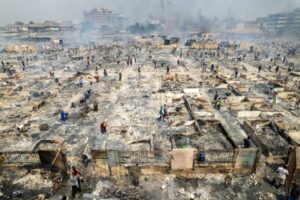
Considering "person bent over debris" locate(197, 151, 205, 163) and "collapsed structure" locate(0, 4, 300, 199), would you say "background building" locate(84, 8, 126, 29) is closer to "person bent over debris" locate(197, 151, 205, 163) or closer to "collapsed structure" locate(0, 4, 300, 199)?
"collapsed structure" locate(0, 4, 300, 199)

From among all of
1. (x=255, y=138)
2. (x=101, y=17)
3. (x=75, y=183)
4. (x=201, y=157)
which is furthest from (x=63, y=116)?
(x=101, y=17)

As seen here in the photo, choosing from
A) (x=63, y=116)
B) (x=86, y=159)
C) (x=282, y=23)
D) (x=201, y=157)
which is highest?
(x=282, y=23)

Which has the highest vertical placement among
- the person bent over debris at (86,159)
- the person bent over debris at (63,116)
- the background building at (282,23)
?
the background building at (282,23)

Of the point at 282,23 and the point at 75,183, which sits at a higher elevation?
the point at 282,23

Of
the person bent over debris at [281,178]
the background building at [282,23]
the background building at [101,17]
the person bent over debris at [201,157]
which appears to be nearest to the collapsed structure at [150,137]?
the person bent over debris at [201,157]

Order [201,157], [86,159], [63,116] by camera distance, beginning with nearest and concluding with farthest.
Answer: [201,157], [86,159], [63,116]

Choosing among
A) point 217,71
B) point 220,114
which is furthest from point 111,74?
point 220,114

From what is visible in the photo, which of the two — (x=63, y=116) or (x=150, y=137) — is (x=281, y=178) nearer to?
(x=150, y=137)

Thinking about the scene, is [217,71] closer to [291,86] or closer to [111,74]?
[291,86]

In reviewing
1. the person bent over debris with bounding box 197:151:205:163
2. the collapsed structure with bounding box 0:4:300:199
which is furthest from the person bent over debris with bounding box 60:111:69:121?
the person bent over debris with bounding box 197:151:205:163

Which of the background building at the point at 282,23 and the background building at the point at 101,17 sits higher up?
the background building at the point at 101,17

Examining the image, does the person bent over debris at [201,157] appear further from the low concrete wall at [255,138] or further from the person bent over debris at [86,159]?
the person bent over debris at [86,159]

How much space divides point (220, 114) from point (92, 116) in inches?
458

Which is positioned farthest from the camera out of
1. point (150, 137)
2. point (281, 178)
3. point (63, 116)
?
point (63, 116)
